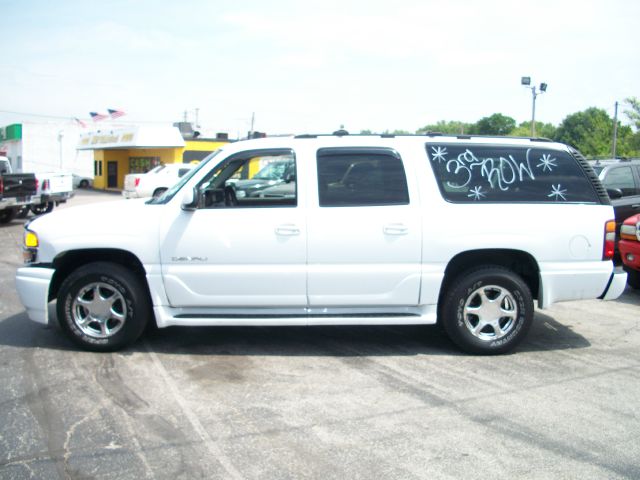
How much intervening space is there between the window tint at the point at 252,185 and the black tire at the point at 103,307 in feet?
3.19

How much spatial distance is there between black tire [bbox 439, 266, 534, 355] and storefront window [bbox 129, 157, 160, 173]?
32.3 metres

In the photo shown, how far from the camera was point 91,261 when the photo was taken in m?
5.64

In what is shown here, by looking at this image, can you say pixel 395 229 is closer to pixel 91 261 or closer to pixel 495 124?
pixel 91 261

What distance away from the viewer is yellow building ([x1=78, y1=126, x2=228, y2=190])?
113ft

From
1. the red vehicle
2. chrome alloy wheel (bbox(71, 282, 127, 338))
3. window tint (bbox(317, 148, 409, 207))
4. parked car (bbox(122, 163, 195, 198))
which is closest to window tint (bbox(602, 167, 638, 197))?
the red vehicle

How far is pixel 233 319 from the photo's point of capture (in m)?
5.39

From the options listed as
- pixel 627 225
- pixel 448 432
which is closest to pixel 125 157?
pixel 627 225

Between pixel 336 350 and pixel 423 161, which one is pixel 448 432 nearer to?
pixel 336 350

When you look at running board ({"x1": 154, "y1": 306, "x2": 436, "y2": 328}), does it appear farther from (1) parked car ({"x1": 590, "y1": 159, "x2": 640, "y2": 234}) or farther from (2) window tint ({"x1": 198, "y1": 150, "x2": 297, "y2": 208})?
(1) parked car ({"x1": 590, "y1": 159, "x2": 640, "y2": 234})

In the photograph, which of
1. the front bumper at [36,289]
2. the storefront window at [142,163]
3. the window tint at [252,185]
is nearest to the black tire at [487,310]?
the window tint at [252,185]

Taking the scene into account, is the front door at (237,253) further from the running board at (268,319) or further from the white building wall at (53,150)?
the white building wall at (53,150)

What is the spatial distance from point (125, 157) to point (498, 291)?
37.7m

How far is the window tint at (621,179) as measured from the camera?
10.6 m

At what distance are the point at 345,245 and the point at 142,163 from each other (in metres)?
34.8
